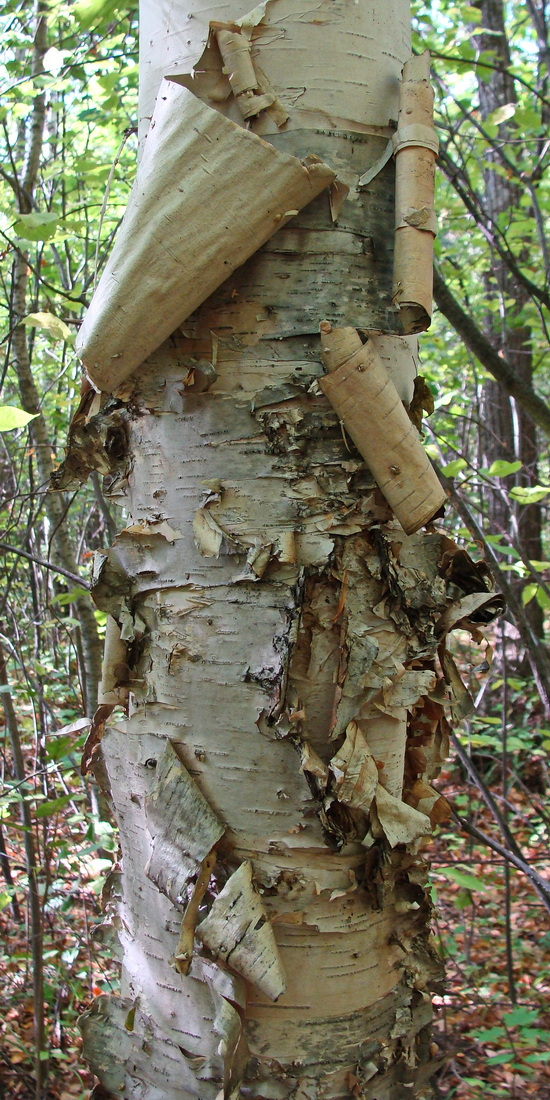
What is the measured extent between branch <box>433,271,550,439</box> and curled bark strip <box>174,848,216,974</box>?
1622mm

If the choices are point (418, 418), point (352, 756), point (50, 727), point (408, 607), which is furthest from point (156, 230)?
point (50, 727)

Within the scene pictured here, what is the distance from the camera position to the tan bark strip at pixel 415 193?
0.85 meters

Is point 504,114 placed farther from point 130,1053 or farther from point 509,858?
point 130,1053

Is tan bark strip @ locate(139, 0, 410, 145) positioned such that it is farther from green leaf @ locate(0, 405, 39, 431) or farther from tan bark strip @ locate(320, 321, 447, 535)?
green leaf @ locate(0, 405, 39, 431)

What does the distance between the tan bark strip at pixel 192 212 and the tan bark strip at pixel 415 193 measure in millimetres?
113

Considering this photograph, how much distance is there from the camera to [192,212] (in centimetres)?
77

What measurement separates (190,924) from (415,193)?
2.84 ft

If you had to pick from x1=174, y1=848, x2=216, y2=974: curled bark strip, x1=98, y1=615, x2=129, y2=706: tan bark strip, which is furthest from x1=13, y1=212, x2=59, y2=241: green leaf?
x1=174, y1=848, x2=216, y2=974: curled bark strip

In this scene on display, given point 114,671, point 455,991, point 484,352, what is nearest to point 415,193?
point 114,671

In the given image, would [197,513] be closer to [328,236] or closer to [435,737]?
[328,236]

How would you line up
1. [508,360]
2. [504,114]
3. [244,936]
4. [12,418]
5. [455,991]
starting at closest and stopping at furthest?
[244,936] → [12,418] → [455,991] → [504,114] → [508,360]

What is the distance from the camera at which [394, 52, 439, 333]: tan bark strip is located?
85 centimetres

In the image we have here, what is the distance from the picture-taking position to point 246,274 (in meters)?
0.82

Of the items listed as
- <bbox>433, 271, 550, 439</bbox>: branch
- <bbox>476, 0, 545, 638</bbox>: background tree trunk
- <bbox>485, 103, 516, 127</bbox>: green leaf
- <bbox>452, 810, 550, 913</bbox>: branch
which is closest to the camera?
<bbox>452, 810, 550, 913</bbox>: branch
